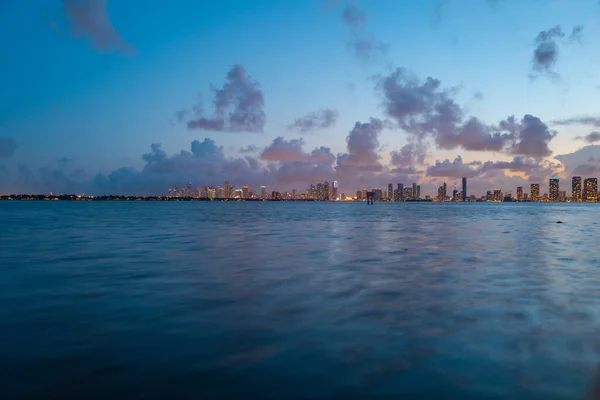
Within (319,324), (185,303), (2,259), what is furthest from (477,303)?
(2,259)

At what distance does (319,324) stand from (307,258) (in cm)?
1349

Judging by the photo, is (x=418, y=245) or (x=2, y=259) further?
(x=418, y=245)

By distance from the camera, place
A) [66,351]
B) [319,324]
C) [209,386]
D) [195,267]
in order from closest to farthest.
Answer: [209,386], [66,351], [319,324], [195,267]

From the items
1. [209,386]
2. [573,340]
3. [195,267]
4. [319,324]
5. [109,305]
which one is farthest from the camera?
[195,267]

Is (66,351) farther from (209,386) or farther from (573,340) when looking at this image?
(573,340)

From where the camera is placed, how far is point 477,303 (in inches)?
529

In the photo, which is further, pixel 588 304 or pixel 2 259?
pixel 2 259

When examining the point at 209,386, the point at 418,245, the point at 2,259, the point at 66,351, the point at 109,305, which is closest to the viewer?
the point at 209,386

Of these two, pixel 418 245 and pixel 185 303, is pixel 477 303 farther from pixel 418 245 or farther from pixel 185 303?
pixel 418 245

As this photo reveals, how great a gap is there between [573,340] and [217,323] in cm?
873

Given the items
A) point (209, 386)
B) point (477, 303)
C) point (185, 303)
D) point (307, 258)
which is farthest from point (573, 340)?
point (307, 258)

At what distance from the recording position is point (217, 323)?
11039mm

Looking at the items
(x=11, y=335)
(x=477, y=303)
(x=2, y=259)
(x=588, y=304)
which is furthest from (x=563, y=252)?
(x=2, y=259)

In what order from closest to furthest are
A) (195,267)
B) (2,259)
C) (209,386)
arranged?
(209,386)
(195,267)
(2,259)
